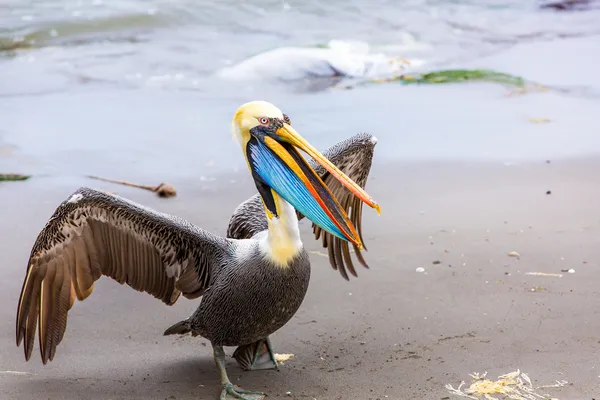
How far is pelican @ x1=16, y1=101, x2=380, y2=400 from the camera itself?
12.4 ft

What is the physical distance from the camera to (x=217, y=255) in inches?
160

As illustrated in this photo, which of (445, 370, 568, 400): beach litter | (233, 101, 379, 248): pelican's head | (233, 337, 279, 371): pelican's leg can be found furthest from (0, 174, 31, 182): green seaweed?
(445, 370, 568, 400): beach litter

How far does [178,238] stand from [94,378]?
0.77 m

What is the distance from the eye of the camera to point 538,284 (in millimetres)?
4875

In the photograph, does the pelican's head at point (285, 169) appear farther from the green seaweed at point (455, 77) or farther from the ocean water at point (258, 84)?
the green seaweed at point (455, 77)

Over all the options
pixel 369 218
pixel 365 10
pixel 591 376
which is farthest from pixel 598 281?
pixel 365 10

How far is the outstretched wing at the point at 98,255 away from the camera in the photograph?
4.01 meters

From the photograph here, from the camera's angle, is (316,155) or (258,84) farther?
(258,84)

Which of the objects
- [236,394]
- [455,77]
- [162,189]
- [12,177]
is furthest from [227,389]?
[455,77]

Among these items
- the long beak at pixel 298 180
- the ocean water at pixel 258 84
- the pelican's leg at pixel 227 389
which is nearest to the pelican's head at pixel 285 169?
the long beak at pixel 298 180

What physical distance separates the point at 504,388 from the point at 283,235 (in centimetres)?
119

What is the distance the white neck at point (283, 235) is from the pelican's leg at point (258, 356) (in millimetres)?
613

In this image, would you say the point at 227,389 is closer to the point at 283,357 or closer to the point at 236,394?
the point at 236,394

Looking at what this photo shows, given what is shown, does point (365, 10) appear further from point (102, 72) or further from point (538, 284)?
point (538, 284)
